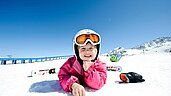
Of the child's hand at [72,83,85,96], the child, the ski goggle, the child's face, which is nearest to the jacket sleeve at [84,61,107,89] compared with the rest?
the child

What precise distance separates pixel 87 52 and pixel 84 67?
307 mm

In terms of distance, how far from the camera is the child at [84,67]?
301 cm

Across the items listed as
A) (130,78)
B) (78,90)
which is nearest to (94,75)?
(78,90)

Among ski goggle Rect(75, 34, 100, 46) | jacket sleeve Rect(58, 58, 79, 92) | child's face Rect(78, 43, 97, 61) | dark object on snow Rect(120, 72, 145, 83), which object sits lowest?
dark object on snow Rect(120, 72, 145, 83)

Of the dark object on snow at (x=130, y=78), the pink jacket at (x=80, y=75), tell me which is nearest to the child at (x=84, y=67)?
the pink jacket at (x=80, y=75)

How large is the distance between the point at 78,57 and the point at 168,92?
6.08ft

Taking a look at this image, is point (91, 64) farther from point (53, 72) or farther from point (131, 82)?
point (53, 72)

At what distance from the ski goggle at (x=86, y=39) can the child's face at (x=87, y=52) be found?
0.23ft

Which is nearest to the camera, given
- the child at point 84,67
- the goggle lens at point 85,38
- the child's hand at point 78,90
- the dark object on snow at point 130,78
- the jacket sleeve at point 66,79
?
the child's hand at point 78,90

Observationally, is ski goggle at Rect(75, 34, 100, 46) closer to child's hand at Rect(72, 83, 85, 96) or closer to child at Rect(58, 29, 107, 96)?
child at Rect(58, 29, 107, 96)

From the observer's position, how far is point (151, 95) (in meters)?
2.99

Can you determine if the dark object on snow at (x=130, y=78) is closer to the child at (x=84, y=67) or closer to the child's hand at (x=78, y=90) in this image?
the child at (x=84, y=67)

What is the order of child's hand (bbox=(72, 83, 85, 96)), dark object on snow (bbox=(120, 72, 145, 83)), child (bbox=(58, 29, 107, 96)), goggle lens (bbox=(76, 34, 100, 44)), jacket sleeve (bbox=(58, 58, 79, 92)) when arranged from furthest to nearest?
dark object on snow (bbox=(120, 72, 145, 83)) → goggle lens (bbox=(76, 34, 100, 44)) → jacket sleeve (bbox=(58, 58, 79, 92)) → child (bbox=(58, 29, 107, 96)) → child's hand (bbox=(72, 83, 85, 96))

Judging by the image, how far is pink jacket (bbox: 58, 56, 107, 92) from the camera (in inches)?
121
